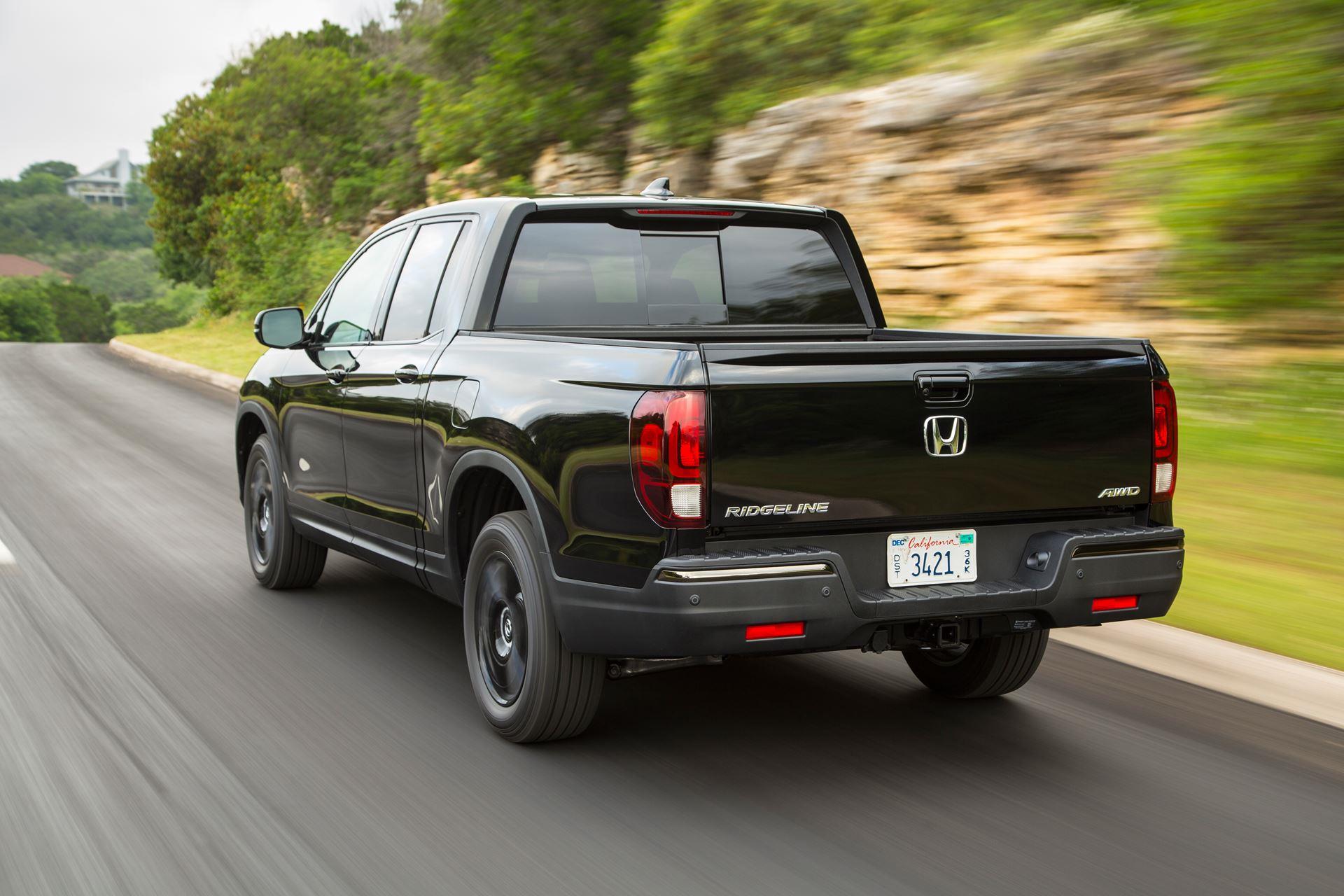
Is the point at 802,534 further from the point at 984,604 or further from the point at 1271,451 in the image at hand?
the point at 1271,451

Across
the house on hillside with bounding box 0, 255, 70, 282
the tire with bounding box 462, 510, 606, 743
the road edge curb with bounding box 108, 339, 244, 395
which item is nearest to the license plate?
the tire with bounding box 462, 510, 606, 743

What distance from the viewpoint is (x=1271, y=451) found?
8.59 metres

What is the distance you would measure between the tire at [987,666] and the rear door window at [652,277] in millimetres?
1539

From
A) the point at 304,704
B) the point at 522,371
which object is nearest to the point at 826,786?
the point at 522,371

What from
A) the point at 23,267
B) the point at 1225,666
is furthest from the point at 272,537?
the point at 23,267

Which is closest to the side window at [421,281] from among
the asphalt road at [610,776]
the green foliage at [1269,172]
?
the asphalt road at [610,776]

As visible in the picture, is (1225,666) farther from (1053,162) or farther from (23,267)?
(23,267)

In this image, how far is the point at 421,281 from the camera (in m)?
5.88

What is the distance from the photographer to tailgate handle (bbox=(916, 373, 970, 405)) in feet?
13.7

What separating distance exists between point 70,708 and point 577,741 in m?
1.89

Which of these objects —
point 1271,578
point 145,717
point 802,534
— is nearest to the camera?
point 802,534

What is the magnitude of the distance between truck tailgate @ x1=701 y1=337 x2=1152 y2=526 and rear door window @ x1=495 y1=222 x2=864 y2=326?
141 centimetres

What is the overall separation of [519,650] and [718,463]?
120cm

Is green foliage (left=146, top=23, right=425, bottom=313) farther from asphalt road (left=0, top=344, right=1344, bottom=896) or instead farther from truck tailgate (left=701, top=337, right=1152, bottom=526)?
truck tailgate (left=701, top=337, right=1152, bottom=526)
